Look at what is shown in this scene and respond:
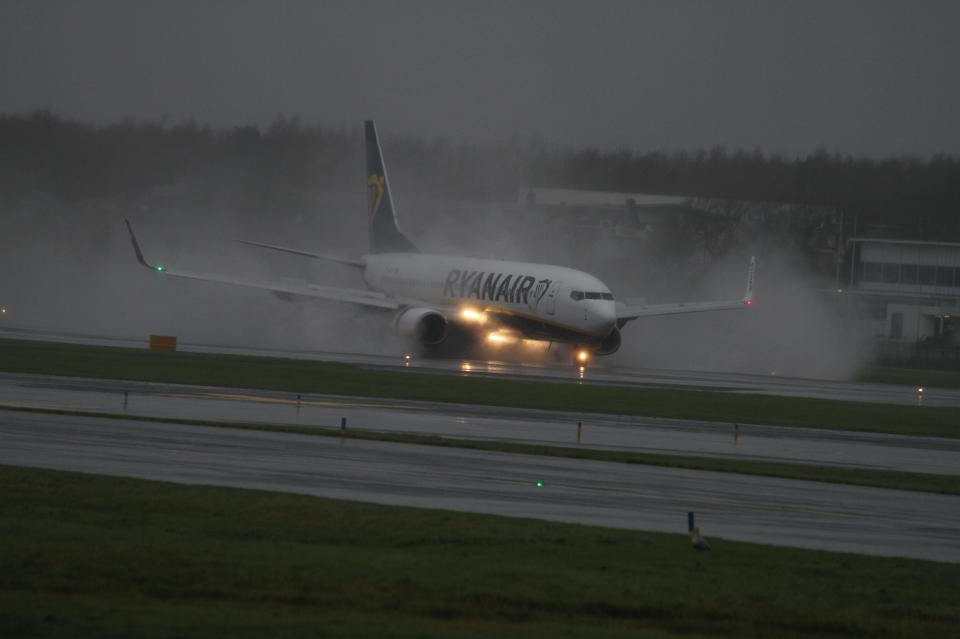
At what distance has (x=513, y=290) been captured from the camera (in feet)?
180

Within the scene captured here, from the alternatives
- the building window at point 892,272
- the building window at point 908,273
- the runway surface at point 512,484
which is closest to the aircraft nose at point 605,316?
the runway surface at point 512,484

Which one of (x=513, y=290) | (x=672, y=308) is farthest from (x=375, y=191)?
(x=672, y=308)

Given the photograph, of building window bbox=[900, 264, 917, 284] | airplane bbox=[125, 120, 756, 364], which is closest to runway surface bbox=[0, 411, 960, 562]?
airplane bbox=[125, 120, 756, 364]

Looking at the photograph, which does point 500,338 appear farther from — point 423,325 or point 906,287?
point 906,287

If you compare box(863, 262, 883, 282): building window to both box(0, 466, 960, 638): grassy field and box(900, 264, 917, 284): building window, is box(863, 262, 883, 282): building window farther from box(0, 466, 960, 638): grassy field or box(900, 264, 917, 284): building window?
box(0, 466, 960, 638): grassy field

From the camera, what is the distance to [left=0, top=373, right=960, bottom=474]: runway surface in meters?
26.8

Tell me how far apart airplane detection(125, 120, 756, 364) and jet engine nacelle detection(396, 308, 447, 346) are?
0.04 metres

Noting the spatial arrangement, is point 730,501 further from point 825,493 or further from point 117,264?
point 117,264

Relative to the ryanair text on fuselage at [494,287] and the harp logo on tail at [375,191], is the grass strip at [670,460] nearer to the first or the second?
the ryanair text on fuselage at [494,287]

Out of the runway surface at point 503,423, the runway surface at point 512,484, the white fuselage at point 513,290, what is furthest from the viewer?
the white fuselage at point 513,290

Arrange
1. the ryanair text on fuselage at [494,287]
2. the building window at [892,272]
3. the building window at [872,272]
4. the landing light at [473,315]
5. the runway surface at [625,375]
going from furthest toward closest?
the building window at [872,272] → the building window at [892,272] → the landing light at [473,315] → the ryanair text on fuselage at [494,287] → the runway surface at [625,375]

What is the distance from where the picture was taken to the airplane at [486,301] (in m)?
52.8

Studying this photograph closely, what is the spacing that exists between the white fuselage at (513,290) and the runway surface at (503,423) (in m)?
18.7

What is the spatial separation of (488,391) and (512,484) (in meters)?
19.2
